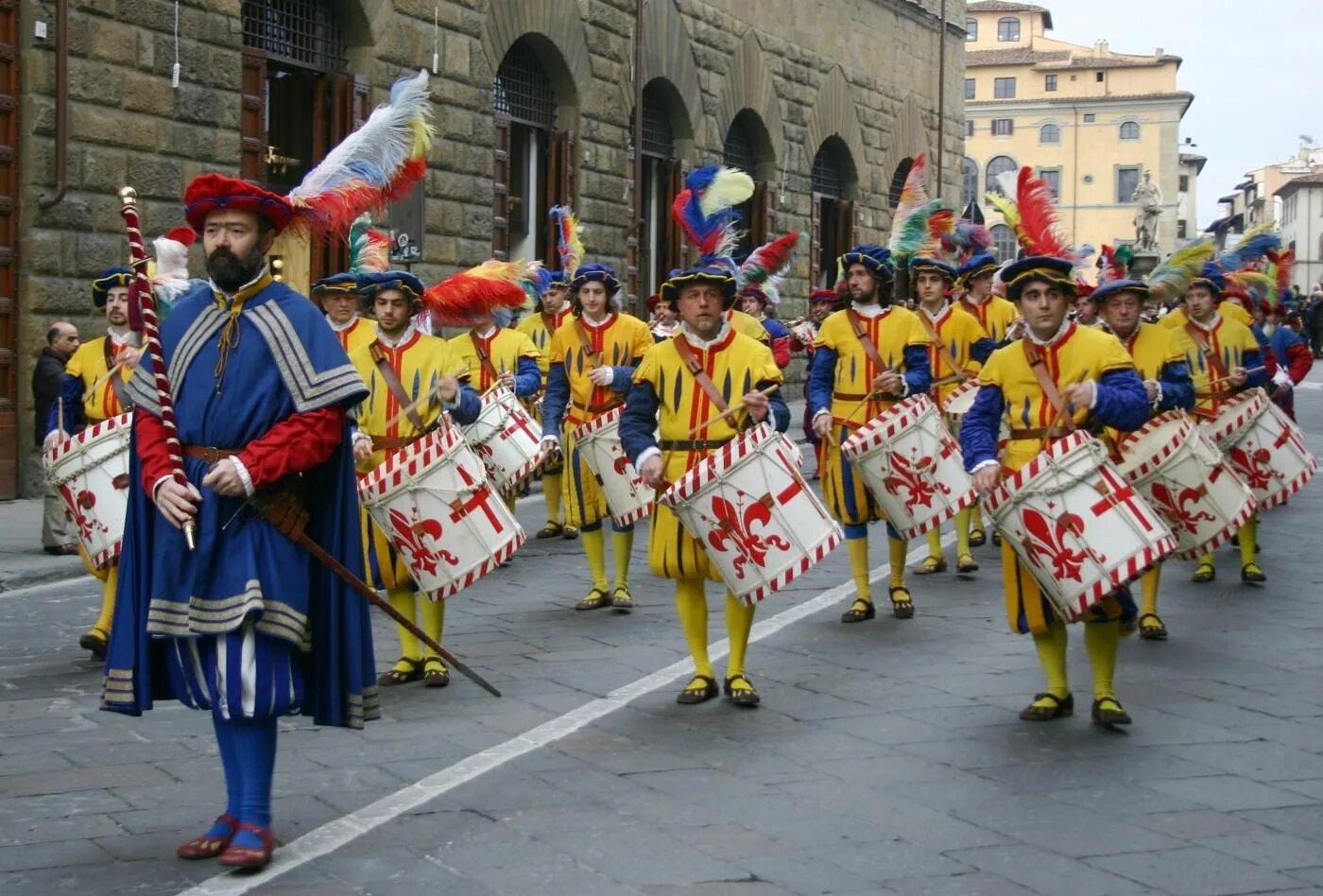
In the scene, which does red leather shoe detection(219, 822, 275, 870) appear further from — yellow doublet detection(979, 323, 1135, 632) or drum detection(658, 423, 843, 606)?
yellow doublet detection(979, 323, 1135, 632)

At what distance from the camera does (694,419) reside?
7.64 m

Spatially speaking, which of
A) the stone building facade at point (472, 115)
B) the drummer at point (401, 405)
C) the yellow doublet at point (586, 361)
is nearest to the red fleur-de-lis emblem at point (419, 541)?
the drummer at point (401, 405)

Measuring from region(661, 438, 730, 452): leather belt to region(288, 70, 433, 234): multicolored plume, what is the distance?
1.91 metres

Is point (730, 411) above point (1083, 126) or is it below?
below

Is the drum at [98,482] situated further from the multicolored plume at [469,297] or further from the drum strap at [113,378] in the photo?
the multicolored plume at [469,297]

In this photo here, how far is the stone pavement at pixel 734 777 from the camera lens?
16.7 ft

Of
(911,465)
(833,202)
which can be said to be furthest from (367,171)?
(833,202)

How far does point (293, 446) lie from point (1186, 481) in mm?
5243

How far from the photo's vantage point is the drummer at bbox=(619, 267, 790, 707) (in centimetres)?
746

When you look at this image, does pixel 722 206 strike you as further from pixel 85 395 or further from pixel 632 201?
pixel 632 201

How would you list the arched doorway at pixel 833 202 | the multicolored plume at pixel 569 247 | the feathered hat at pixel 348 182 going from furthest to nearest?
the arched doorway at pixel 833 202 → the multicolored plume at pixel 569 247 → the feathered hat at pixel 348 182

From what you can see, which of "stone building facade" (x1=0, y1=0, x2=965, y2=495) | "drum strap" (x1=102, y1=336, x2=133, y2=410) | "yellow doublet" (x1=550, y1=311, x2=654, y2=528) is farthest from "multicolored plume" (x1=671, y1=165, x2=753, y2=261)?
"stone building facade" (x1=0, y1=0, x2=965, y2=495)

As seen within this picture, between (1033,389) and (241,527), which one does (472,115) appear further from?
(241,527)

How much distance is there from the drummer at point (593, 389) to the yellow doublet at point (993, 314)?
3128 mm
